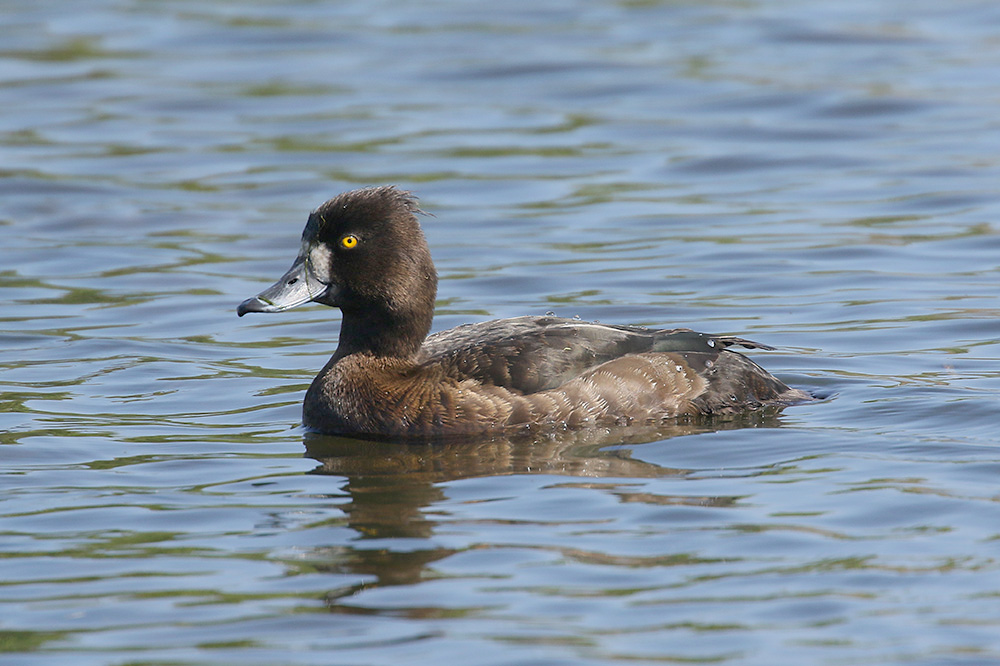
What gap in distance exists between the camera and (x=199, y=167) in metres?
15.7

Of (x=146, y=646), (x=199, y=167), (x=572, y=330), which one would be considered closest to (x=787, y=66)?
(x=199, y=167)

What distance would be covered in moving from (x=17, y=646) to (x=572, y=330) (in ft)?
12.0

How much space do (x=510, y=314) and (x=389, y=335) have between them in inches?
101

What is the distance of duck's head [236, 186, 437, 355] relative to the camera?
8.55 metres

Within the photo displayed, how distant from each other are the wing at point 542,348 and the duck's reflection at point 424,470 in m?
0.31

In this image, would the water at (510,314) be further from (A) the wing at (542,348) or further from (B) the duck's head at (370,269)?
(B) the duck's head at (370,269)

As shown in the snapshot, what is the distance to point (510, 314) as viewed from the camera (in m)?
11.1

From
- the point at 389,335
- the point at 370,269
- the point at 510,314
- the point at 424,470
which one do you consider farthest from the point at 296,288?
the point at 510,314

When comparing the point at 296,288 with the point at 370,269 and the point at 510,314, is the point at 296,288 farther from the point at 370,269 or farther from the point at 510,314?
the point at 510,314

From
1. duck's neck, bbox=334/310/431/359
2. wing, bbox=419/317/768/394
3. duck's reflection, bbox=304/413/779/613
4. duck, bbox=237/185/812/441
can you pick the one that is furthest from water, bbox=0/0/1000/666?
duck's neck, bbox=334/310/431/359

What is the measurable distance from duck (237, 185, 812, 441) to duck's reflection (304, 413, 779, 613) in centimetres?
12

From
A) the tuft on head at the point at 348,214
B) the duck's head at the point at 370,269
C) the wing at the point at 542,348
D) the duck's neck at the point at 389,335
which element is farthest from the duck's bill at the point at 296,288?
the wing at the point at 542,348

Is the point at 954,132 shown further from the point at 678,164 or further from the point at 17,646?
the point at 17,646

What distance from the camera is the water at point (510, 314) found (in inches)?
232
